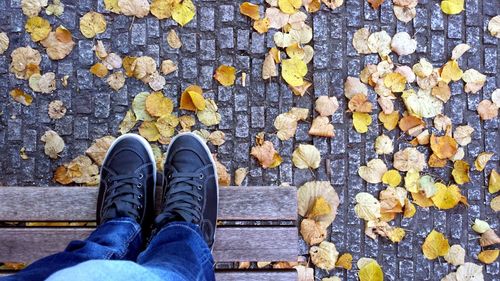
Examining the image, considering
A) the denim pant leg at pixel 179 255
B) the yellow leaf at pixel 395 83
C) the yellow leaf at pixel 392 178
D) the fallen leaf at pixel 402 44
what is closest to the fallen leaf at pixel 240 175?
the denim pant leg at pixel 179 255

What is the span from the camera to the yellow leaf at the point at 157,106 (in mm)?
2152

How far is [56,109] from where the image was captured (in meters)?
2.16

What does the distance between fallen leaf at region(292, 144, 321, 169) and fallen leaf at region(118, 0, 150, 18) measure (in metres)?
0.83

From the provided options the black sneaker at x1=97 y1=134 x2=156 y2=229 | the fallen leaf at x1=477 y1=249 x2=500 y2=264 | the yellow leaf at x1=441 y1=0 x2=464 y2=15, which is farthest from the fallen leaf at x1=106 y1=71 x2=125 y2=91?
the fallen leaf at x1=477 y1=249 x2=500 y2=264

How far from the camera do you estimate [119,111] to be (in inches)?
85.2

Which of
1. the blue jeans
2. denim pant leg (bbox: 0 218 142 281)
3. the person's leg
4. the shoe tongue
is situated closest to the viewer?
the blue jeans

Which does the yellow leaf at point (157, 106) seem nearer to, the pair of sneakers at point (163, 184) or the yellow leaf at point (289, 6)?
the pair of sneakers at point (163, 184)

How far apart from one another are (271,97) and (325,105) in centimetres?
22

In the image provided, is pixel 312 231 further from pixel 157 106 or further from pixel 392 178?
pixel 157 106

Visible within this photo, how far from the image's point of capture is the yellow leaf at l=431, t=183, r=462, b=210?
7.26 feet

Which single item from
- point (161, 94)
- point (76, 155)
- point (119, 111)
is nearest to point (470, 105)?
point (161, 94)

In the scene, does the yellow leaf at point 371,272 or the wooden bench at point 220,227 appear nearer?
the wooden bench at point 220,227

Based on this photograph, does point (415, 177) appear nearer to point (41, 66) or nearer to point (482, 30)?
point (482, 30)

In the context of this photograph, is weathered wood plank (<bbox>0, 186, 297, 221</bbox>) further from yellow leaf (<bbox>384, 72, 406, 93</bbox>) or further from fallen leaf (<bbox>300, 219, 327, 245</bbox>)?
yellow leaf (<bbox>384, 72, 406, 93</bbox>)
